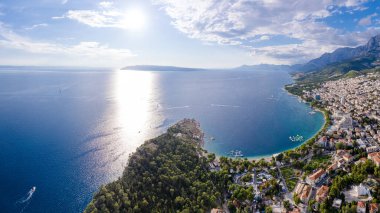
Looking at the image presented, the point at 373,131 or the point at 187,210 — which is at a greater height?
the point at 373,131

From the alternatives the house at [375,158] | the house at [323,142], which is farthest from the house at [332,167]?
the house at [323,142]

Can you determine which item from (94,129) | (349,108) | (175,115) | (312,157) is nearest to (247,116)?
(175,115)

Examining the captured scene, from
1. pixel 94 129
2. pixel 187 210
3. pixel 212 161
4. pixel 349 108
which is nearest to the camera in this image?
pixel 187 210

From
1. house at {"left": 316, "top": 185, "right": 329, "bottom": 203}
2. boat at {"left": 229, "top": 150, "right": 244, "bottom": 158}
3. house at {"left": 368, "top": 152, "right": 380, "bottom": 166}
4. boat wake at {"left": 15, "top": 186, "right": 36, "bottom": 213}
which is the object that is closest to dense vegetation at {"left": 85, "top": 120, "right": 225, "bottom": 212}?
boat at {"left": 229, "top": 150, "right": 244, "bottom": 158}

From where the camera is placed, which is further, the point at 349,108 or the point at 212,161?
the point at 349,108

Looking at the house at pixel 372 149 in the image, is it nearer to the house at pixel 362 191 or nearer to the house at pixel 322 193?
the house at pixel 362 191

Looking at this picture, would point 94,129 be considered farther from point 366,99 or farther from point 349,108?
point 366,99
